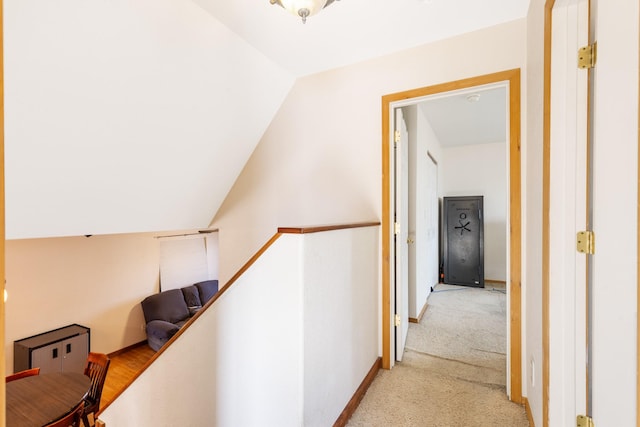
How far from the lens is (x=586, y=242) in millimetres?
1137

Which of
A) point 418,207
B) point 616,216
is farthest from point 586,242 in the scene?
point 418,207

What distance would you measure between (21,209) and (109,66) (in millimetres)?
1192

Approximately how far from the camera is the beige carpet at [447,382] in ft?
5.86

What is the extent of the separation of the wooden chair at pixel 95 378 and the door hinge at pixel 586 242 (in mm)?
3049

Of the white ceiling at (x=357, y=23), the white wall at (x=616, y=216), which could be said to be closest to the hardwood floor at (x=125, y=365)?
the white ceiling at (x=357, y=23)

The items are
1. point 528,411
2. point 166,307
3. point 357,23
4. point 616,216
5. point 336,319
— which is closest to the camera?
point 616,216

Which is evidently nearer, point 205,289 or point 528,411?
point 528,411

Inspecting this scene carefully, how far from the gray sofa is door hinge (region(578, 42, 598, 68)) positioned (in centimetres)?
527

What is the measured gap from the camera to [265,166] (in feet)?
10.2

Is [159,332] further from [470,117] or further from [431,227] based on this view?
[470,117]

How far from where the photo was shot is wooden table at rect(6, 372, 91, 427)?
1.71 metres

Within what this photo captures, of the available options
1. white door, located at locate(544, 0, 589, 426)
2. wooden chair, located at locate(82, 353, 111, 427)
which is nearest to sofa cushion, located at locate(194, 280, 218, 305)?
wooden chair, located at locate(82, 353, 111, 427)

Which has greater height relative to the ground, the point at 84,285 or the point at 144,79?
the point at 144,79

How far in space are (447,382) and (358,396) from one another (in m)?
0.73
